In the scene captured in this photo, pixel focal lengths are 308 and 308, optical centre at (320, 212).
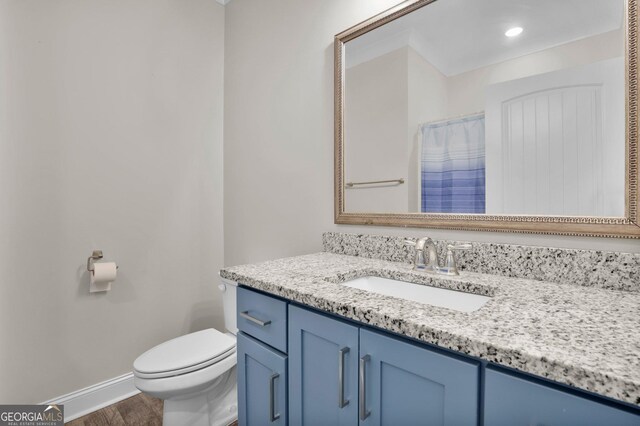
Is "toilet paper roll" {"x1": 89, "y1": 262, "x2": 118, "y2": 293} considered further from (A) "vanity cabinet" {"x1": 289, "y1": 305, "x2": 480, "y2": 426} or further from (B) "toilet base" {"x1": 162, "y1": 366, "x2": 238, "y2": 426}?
(A) "vanity cabinet" {"x1": 289, "y1": 305, "x2": 480, "y2": 426}

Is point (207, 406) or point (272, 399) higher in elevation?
point (272, 399)

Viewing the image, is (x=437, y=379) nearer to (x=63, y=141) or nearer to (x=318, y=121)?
(x=318, y=121)

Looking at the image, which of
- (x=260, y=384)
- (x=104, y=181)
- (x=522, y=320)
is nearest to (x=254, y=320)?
(x=260, y=384)

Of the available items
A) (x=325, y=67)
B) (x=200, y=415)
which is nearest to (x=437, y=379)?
(x=200, y=415)

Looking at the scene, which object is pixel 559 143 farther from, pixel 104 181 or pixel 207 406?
pixel 104 181

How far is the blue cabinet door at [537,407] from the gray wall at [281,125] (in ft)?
2.43

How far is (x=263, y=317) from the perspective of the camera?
103 centimetres

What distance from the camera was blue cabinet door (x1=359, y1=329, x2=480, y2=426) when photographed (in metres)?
0.59

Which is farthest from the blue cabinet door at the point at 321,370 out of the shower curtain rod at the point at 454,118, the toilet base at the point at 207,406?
the shower curtain rod at the point at 454,118

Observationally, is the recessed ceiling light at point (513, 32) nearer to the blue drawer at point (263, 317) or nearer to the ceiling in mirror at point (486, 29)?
the ceiling in mirror at point (486, 29)

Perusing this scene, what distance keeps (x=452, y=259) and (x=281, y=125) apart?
1267mm

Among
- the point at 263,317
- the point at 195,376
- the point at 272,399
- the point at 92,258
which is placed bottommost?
the point at 195,376

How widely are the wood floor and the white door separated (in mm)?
1791

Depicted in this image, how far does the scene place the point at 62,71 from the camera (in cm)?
163
